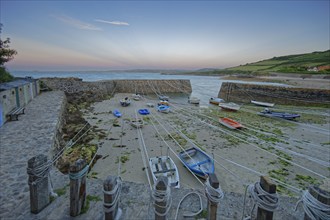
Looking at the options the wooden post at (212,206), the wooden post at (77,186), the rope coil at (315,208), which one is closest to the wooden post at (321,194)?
the rope coil at (315,208)

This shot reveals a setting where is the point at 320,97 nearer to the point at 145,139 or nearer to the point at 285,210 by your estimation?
the point at 145,139

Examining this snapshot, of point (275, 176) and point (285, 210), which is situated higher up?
point (285, 210)

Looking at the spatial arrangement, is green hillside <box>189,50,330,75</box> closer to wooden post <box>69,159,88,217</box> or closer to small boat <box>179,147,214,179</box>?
small boat <box>179,147,214,179</box>

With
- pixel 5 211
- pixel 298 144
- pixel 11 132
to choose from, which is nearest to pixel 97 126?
pixel 11 132

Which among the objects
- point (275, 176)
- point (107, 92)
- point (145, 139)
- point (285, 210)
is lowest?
point (275, 176)

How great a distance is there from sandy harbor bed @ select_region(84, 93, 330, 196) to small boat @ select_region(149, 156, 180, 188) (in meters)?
0.52

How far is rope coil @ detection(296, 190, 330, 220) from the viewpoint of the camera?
1.92 metres

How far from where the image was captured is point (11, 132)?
6961 millimetres

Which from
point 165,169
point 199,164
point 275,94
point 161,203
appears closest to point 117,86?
point 275,94

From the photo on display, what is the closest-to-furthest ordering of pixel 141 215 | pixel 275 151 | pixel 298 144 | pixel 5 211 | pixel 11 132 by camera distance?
pixel 141 215
pixel 5 211
pixel 11 132
pixel 275 151
pixel 298 144

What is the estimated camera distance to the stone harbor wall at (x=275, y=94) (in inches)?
886

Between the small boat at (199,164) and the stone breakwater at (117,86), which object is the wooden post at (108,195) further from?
the stone breakwater at (117,86)

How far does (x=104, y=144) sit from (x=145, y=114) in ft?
24.4

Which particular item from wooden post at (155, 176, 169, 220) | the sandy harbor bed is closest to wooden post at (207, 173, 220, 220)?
wooden post at (155, 176, 169, 220)
